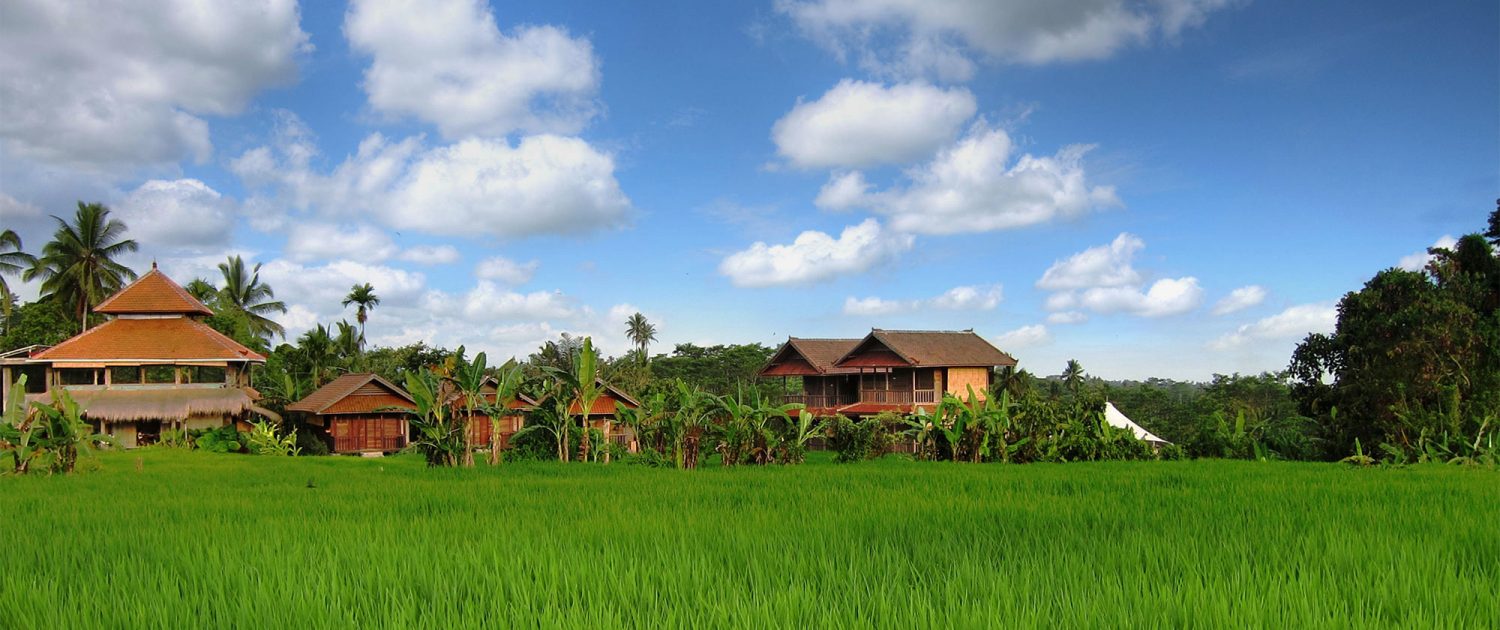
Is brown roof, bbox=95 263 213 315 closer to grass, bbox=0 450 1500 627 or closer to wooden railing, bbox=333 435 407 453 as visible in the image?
wooden railing, bbox=333 435 407 453

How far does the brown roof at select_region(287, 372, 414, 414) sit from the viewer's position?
28453 millimetres

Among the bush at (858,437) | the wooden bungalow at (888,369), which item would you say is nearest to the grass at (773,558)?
the bush at (858,437)

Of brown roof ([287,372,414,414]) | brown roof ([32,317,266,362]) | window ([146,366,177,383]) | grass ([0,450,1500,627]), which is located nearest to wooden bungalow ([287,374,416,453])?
brown roof ([287,372,414,414])

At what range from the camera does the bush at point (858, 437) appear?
50.9 ft

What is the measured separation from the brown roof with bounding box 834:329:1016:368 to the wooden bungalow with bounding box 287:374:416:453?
51.6 feet

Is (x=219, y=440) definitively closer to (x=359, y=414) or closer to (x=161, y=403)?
(x=161, y=403)

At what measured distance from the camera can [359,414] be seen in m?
29.9

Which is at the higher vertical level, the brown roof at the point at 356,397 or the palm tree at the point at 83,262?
the palm tree at the point at 83,262

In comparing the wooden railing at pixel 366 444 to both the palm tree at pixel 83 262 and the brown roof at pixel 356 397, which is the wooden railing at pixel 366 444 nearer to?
the brown roof at pixel 356 397

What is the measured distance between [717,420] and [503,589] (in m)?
12.4

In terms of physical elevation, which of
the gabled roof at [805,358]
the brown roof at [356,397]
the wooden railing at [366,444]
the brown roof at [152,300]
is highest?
the brown roof at [152,300]

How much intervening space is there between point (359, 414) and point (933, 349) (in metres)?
19.9

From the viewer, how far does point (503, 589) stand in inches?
151

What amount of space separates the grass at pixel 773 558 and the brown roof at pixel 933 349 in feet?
79.5
